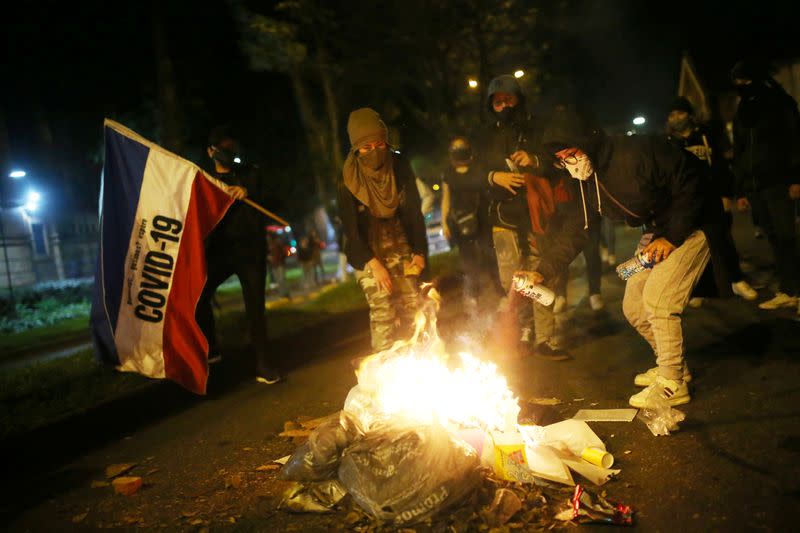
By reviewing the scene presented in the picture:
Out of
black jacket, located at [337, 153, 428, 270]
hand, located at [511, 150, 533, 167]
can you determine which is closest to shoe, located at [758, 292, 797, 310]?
hand, located at [511, 150, 533, 167]

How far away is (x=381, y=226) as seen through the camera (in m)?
5.12

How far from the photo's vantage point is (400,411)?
11.5 feet

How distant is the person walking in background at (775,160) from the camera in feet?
20.3

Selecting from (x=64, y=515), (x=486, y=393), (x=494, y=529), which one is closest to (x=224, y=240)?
(x=64, y=515)

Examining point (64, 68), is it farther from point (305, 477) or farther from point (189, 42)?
point (305, 477)

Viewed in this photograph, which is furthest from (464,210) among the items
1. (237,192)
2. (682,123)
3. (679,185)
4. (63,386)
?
(63,386)

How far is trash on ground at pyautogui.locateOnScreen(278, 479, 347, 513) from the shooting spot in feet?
10.7

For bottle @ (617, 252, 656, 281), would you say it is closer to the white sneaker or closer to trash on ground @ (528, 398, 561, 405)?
trash on ground @ (528, 398, 561, 405)

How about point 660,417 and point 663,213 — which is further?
point 663,213

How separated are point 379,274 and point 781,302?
170 inches

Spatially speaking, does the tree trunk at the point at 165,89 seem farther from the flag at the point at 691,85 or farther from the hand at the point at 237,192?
the flag at the point at 691,85

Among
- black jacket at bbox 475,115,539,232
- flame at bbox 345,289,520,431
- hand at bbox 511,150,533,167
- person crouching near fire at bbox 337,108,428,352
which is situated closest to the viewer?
flame at bbox 345,289,520,431

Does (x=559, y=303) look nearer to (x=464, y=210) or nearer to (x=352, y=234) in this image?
(x=464, y=210)

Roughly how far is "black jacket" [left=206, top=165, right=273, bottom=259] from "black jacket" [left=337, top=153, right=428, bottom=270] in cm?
115
